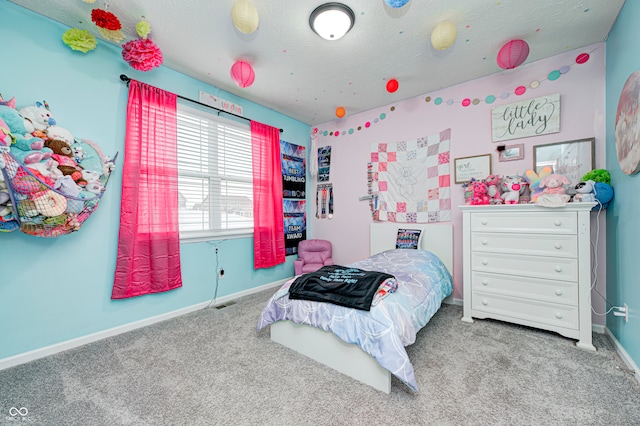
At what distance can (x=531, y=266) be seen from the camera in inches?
86.6

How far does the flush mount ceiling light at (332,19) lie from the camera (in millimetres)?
1819

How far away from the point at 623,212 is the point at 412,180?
1820mm

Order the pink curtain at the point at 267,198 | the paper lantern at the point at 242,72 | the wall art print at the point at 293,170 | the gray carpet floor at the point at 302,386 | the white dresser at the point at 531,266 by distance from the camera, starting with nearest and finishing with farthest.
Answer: the gray carpet floor at the point at 302,386 < the white dresser at the point at 531,266 < the paper lantern at the point at 242,72 < the pink curtain at the point at 267,198 < the wall art print at the point at 293,170

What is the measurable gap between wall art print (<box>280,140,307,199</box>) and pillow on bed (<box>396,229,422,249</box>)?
1.70m

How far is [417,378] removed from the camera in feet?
5.38

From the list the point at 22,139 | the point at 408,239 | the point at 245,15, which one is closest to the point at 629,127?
the point at 408,239

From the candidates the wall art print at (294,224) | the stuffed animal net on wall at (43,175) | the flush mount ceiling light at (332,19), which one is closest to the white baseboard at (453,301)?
the wall art print at (294,224)

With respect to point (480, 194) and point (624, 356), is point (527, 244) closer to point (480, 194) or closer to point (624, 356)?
point (480, 194)

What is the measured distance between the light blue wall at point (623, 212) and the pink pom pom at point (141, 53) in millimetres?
3418

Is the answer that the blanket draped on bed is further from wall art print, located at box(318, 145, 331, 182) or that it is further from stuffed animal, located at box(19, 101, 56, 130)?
wall art print, located at box(318, 145, 331, 182)

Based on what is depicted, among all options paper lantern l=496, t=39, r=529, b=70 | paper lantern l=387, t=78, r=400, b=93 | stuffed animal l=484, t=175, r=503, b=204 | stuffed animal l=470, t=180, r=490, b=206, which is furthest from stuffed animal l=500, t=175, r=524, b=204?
paper lantern l=387, t=78, r=400, b=93

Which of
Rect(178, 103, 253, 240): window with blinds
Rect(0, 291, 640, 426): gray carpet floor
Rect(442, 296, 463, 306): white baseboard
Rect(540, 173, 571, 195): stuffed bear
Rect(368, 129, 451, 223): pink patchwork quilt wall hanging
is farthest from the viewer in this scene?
Rect(368, 129, 451, 223): pink patchwork quilt wall hanging

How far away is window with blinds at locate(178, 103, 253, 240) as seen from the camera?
278cm

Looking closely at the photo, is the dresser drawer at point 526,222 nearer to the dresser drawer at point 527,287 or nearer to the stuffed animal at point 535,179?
the stuffed animal at point 535,179
